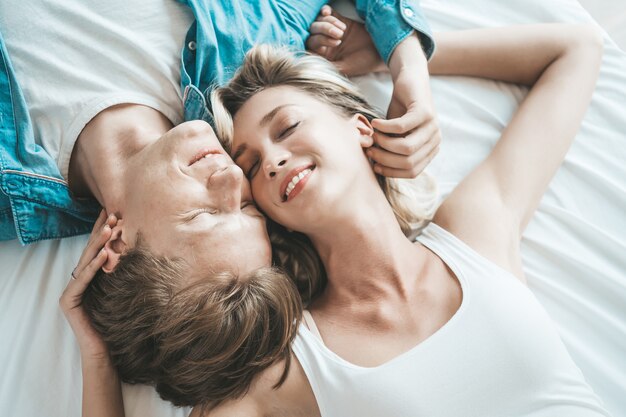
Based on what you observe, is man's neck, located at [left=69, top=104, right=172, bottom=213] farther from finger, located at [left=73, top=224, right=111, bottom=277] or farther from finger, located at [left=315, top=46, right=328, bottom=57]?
finger, located at [left=315, top=46, right=328, bottom=57]

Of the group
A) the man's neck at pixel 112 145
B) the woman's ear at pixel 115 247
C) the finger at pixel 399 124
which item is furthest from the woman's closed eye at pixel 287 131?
the woman's ear at pixel 115 247

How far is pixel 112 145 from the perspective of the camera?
137cm

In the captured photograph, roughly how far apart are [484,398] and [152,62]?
123cm

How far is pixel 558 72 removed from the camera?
1.61 m

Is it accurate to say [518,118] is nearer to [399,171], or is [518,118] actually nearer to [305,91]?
[399,171]

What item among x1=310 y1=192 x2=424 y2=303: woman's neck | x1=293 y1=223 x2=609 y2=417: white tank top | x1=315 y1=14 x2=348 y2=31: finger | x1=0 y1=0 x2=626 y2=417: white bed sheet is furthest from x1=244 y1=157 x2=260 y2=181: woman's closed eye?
x1=315 y1=14 x2=348 y2=31: finger

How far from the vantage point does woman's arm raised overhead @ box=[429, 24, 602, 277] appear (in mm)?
1431

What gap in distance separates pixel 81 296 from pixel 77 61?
0.66 m

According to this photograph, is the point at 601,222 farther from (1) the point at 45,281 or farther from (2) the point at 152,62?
(1) the point at 45,281

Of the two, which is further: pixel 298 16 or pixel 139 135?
pixel 298 16

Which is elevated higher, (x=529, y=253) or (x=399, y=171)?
(x=399, y=171)

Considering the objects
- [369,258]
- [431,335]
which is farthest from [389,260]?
[431,335]

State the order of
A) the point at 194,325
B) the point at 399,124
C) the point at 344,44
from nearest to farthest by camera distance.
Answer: the point at 194,325, the point at 399,124, the point at 344,44

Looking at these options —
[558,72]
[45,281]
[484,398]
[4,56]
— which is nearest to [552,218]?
[558,72]
